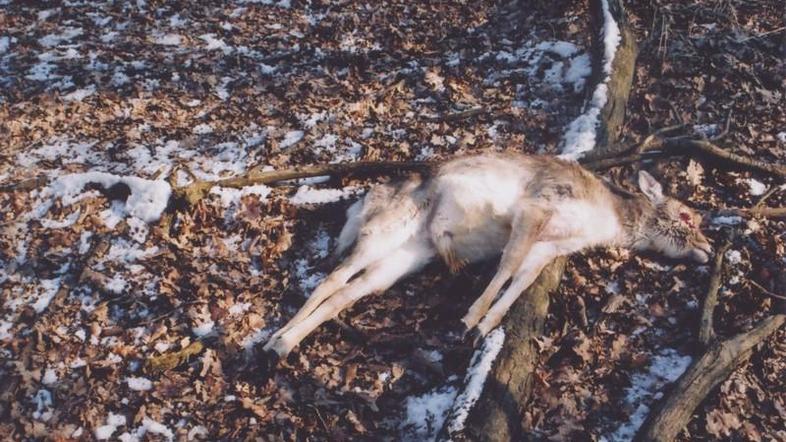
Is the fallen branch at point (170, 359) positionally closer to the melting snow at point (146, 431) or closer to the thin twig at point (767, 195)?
the melting snow at point (146, 431)

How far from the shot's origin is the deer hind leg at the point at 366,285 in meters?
5.05

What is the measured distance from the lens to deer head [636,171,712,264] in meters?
6.02

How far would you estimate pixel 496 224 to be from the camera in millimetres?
5895

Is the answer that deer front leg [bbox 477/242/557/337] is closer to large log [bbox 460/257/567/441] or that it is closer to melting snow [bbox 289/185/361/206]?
large log [bbox 460/257/567/441]

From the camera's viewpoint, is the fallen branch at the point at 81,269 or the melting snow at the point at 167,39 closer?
the fallen branch at the point at 81,269

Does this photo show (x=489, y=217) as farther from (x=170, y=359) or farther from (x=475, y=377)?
(x=170, y=359)

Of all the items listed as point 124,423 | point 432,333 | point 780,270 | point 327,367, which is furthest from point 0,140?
point 780,270

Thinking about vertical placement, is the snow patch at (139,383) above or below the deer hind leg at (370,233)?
below

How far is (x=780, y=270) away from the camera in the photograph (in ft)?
18.5

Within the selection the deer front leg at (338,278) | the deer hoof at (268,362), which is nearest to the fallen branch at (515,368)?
the deer front leg at (338,278)

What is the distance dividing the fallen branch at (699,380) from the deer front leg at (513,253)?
59.8 inches

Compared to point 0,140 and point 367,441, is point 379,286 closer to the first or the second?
point 367,441

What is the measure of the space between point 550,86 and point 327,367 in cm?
560

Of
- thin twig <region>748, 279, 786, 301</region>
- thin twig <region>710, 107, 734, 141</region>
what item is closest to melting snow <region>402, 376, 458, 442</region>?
thin twig <region>748, 279, 786, 301</region>
